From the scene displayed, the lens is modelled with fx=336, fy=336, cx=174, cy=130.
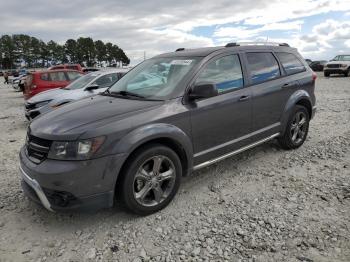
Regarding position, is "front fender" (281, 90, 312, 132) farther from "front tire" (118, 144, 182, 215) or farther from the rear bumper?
the rear bumper

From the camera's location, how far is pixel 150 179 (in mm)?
3617

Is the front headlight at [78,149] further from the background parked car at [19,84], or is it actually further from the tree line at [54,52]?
the tree line at [54,52]

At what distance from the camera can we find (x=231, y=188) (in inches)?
170

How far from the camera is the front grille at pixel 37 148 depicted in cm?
334

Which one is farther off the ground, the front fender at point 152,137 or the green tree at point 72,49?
the green tree at point 72,49

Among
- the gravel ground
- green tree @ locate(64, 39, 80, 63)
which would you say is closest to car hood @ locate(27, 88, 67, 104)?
the gravel ground

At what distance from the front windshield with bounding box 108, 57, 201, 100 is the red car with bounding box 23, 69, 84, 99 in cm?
Result: 807

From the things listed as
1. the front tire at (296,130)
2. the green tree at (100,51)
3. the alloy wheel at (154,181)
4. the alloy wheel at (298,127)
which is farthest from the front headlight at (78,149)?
the green tree at (100,51)

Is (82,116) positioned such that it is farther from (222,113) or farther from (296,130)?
(296,130)

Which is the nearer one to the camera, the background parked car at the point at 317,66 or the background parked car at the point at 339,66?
the background parked car at the point at 339,66

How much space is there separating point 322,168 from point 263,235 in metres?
2.11

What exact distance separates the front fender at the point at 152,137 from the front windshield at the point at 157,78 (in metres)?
0.44

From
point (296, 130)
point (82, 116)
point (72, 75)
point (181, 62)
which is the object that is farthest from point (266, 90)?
point (72, 75)

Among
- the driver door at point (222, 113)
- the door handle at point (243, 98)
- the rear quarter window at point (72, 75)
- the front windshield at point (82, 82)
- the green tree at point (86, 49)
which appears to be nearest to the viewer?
the driver door at point (222, 113)
